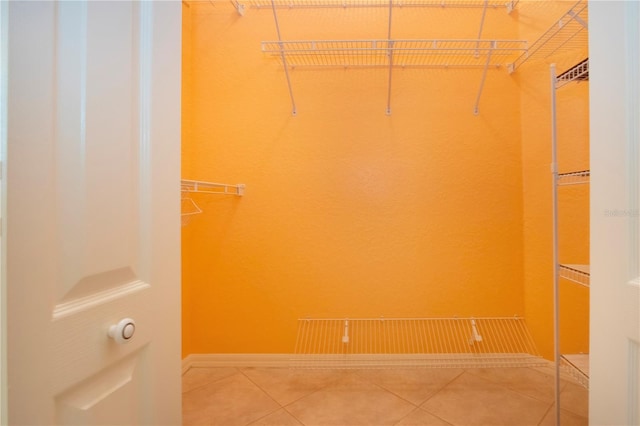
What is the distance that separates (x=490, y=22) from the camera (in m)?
1.62

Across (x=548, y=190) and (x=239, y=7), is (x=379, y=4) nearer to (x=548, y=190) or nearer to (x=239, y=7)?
(x=239, y=7)

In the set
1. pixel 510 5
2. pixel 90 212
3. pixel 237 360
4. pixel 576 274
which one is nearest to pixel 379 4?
pixel 510 5

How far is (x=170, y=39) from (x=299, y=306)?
1.53 meters

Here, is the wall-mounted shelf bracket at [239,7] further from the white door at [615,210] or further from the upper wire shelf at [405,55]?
the white door at [615,210]

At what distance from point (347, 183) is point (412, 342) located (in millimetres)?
1157

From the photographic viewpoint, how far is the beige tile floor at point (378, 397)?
1.21 m

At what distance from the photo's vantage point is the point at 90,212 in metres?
0.43

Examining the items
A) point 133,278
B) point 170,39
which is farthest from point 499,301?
point 170,39

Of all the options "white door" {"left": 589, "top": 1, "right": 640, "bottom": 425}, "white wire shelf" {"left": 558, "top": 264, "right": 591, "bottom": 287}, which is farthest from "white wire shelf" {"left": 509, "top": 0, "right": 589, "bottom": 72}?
"white wire shelf" {"left": 558, "top": 264, "right": 591, "bottom": 287}

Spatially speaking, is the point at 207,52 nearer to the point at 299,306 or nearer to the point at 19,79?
the point at 19,79

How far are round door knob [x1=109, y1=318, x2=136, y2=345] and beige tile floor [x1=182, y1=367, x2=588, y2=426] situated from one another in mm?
1090

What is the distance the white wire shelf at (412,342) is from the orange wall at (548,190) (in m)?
0.18

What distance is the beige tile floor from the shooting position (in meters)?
1.21

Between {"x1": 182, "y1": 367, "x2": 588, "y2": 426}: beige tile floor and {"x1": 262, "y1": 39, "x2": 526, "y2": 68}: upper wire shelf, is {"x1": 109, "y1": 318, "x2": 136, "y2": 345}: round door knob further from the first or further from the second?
{"x1": 262, "y1": 39, "x2": 526, "y2": 68}: upper wire shelf
